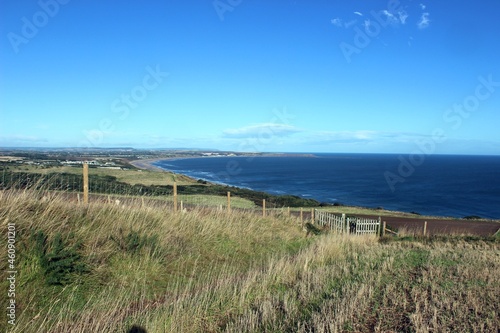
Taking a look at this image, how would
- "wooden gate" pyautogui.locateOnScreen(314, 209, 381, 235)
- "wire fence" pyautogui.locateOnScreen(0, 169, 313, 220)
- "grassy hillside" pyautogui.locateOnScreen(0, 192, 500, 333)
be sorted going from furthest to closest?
1. "wooden gate" pyautogui.locateOnScreen(314, 209, 381, 235)
2. "wire fence" pyautogui.locateOnScreen(0, 169, 313, 220)
3. "grassy hillside" pyautogui.locateOnScreen(0, 192, 500, 333)

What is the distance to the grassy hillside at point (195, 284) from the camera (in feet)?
14.5

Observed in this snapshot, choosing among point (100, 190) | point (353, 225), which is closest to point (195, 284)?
point (100, 190)

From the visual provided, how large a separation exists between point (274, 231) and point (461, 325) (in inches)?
341

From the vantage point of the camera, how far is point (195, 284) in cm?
651

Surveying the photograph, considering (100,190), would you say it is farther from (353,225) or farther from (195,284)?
(353,225)

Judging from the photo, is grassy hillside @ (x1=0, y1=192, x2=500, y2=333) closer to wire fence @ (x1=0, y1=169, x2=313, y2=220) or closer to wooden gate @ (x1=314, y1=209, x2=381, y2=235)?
wire fence @ (x1=0, y1=169, x2=313, y2=220)

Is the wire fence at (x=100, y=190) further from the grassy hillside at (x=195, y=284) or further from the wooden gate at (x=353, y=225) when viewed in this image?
the wooden gate at (x=353, y=225)

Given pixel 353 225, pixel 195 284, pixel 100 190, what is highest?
pixel 100 190

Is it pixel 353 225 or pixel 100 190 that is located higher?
pixel 100 190

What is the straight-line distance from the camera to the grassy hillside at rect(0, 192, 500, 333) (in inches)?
174

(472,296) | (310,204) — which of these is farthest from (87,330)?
(310,204)

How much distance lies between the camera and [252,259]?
9141 mm

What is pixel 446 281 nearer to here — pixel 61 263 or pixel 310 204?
pixel 61 263

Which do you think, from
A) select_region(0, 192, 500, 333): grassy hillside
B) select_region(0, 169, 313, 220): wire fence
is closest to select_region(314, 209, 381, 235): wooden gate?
select_region(0, 169, 313, 220): wire fence
